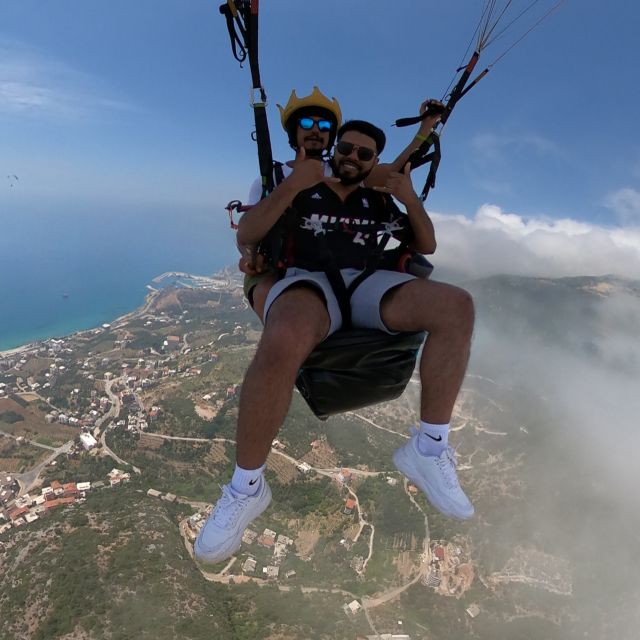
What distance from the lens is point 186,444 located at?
131 feet

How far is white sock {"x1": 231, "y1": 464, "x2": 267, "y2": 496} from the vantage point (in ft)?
8.29

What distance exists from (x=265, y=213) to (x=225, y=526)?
199 centimetres

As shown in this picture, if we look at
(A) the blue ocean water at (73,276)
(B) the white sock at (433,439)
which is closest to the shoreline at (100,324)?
(A) the blue ocean water at (73,276)

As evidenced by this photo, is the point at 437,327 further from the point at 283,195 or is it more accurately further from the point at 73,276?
the point at 73,276

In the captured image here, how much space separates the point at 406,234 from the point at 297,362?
1413mm

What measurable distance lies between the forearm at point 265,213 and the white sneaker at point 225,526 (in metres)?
1.68

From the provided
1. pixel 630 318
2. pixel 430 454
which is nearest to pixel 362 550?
pixel 430 454

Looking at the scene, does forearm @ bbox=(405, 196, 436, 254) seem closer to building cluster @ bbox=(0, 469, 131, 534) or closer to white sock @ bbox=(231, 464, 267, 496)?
white sock @ bbox=(231, 464, 267, 496)

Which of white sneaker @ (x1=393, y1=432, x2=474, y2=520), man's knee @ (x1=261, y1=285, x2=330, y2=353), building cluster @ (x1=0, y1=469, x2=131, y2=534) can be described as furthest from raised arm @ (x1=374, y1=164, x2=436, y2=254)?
building cluster @ (x1=0, y1=469, x2=131, y2=534)

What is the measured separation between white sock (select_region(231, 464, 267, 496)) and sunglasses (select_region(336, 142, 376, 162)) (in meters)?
2.28

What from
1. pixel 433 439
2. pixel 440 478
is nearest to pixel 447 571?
pixel 440 478

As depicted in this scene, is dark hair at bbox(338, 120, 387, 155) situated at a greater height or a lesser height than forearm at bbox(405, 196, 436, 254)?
greater

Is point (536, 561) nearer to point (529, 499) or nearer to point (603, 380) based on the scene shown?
point (529, 499)

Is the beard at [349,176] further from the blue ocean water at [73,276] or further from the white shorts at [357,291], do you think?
the blue ocean water at [73,276]
